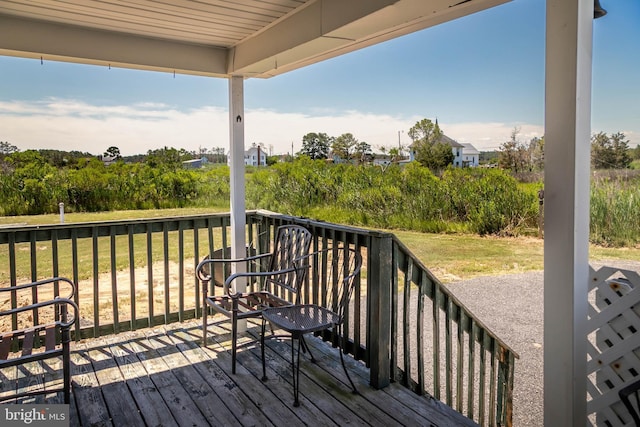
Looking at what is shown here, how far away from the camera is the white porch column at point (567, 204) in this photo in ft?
4.80

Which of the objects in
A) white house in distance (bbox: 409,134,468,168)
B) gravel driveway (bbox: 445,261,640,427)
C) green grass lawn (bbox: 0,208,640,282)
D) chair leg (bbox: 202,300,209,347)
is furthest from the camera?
white house in distance (bbox: 409,134,468,168)

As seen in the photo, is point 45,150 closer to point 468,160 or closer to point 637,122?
point 468,160

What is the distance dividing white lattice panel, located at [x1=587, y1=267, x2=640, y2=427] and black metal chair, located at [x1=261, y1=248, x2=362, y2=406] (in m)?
1.20

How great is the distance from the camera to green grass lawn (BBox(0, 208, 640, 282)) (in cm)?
372

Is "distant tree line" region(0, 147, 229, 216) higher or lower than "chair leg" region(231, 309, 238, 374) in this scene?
higher

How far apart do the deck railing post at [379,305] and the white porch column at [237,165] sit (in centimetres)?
145

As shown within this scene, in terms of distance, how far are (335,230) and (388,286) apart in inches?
23.1

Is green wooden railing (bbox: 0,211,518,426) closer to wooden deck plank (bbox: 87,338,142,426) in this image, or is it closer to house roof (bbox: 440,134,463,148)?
wooden deck plank (bbox: 87,338,142,426)

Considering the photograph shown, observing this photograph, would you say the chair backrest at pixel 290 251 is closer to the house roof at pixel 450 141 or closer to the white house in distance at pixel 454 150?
the white house in distance at pixel 454 150

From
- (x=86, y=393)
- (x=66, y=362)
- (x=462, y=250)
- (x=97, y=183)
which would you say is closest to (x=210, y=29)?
(x=97, y=183)

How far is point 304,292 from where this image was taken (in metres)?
3.31

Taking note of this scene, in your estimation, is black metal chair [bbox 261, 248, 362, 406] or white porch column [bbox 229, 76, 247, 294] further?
white porch column [bbox 229, 76, 247, 294]

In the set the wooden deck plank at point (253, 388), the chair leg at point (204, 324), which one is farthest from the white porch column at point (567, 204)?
the chair leg at point (204, 324)

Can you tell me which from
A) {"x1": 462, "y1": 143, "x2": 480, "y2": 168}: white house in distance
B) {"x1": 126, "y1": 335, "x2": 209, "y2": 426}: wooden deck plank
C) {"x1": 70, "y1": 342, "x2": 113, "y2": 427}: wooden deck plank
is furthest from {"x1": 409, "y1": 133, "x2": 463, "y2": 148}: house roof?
{"x1": 70, "y1": 342, "x2": 113, "y2": 427}: wooden deck plank
